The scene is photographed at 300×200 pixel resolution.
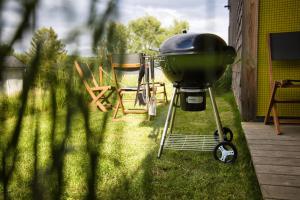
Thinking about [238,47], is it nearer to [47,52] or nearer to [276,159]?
[276,159]

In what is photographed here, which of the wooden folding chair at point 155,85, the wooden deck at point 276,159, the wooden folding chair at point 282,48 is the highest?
the wooden folding chair at point 282,48

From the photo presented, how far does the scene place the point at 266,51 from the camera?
321 centimetres

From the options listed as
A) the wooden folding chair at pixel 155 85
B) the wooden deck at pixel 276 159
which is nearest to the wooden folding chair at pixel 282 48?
the wooden deck at pixel 276 159

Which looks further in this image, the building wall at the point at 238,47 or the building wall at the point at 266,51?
the building wall at the point at 238,47

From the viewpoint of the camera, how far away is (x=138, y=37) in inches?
17.5

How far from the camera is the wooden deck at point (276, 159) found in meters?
1.46

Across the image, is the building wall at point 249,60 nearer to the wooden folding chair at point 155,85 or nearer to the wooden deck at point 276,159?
the wooden deck at point 276,159

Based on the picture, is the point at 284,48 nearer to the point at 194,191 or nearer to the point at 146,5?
the point at 194,191

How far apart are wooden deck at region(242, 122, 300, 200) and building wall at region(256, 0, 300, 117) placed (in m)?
0.34

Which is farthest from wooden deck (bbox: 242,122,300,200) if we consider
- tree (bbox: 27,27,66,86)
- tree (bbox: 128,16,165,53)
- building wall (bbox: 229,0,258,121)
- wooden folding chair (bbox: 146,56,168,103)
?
tree (bbox: 27,27,66,86)

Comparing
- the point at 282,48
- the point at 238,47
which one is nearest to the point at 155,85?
the point at 238,47

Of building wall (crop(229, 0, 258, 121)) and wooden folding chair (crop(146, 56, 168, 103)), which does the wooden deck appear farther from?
wooden folding chair (crop(146, 56, 168, 103))

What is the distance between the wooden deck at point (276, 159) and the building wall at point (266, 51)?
34 cm

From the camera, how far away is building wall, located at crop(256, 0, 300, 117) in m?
3.08
